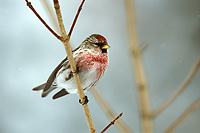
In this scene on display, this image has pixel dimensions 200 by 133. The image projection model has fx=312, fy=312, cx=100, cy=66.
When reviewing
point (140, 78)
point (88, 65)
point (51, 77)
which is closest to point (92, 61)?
point (88, 65)

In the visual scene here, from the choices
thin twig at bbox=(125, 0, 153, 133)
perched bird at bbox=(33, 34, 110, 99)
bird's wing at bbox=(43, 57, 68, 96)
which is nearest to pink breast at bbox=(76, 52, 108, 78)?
perched bird at bbox=(33, 34, 110, 99)

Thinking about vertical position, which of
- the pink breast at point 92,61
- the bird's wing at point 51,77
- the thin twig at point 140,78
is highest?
the bird's wing at point 51,77

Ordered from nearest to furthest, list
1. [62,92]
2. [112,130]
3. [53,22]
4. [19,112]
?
[53,22] < [62,92] < [112,130] < [19,112]

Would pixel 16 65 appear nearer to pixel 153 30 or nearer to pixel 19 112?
pixel 19 112

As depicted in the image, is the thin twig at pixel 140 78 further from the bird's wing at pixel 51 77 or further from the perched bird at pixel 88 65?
the bird's wing at pixel 51 77

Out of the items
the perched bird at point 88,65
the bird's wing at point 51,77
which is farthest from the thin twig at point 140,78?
the bird's wing at point 51,77

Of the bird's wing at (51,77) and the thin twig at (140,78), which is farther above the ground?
the bird's wing at (51,77)

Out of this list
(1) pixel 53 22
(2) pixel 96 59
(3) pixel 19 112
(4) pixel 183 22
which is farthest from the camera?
(4) pixel 183 22

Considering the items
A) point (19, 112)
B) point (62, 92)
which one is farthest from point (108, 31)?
point (62, 92)
